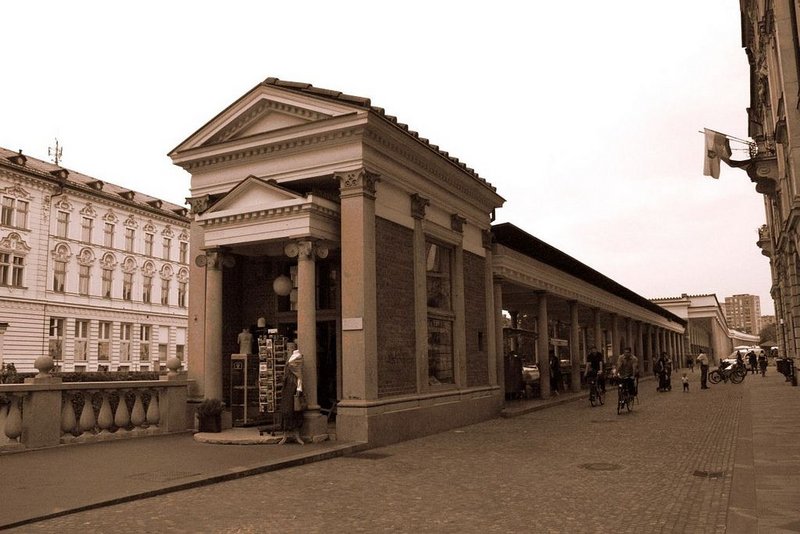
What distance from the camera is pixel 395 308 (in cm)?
1388

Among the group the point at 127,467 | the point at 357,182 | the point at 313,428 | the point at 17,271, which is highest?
the point at 17,271

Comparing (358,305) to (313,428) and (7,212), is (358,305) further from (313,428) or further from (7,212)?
(7,212)

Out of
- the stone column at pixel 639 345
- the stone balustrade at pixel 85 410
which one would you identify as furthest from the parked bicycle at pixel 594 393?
the stone column at pixel 639 345

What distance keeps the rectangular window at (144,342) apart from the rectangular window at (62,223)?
11.0m

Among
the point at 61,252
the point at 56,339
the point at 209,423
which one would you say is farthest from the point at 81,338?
the point at 209,423

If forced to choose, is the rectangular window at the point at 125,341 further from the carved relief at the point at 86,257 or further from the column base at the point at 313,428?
the column base at the point at 313,428

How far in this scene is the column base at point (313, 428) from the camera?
12.2 m

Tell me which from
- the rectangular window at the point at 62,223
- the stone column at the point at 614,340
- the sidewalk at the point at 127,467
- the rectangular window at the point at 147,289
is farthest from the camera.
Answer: the rectangular window at the point at 147,289

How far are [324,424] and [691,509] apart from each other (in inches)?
281

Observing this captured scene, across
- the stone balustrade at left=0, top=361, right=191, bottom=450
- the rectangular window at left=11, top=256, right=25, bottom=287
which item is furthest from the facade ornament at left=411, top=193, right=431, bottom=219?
the rectangular window at left=11, top=256, right=25, bottom=287

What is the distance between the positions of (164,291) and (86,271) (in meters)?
9.11

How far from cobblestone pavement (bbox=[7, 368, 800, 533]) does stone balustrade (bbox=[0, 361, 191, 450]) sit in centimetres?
445

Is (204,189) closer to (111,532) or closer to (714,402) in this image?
(111,532)

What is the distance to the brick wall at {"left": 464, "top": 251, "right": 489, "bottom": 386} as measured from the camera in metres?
17.3
